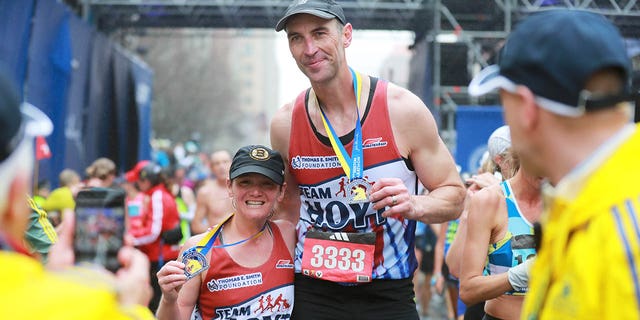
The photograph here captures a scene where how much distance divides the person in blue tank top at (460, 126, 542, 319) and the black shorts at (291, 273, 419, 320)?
36cm

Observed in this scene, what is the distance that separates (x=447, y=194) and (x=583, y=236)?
2.23 meters

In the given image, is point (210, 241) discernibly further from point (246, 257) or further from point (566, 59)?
point (566, 59)

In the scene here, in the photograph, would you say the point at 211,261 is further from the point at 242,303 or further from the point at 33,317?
the point at 33,317

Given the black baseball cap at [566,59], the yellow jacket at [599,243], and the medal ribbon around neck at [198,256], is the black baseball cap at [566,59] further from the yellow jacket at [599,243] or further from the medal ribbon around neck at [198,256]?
the medal ribbon around neck at [198,256]

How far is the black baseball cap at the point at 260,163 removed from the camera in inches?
152

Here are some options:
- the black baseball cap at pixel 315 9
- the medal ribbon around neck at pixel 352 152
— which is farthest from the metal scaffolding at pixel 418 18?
the medal ribbon around neck at pixel 352 152

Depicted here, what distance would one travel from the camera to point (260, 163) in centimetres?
387

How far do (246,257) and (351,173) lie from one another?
0.67 m

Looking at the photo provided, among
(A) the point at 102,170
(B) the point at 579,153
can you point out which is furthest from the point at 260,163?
(A) the point at 102,170

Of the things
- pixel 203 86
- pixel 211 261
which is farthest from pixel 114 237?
pixel 203 86

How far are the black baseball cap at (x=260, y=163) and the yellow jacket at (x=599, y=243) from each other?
2.18 metres

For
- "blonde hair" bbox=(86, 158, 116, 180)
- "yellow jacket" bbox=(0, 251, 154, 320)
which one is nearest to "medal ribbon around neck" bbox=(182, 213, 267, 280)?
"yellow jacket" bbox=(0, 251, 154, 320)

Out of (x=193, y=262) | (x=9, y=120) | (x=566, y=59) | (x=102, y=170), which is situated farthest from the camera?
(x=102, y=170)

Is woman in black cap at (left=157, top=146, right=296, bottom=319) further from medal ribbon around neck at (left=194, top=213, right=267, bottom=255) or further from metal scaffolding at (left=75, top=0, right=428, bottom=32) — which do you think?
metal scaffolding at (left=75, top=0, right=428, bottom=32)
